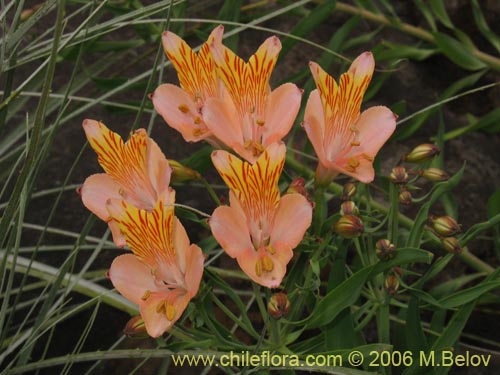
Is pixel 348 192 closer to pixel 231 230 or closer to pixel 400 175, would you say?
pixel 400 175

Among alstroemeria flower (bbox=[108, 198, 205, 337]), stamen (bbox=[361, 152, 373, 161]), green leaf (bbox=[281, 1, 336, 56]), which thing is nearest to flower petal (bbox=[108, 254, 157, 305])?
alstroemeria flower (bbox=[108, 198, 205, 337])

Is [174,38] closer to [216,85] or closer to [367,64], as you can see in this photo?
[216,85]

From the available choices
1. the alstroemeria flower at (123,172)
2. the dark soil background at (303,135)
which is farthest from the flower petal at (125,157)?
the dark soil background at (303,135)

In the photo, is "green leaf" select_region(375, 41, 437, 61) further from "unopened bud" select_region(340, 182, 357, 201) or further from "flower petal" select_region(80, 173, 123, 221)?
"flower petal" select_region(80, 173, 123, 221)

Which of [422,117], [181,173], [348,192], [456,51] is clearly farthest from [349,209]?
[456,51]

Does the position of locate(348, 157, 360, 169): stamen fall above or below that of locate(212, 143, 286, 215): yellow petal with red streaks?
below

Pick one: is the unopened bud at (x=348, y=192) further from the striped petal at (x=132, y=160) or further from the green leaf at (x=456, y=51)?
the green leaf at (x=456, y=51)
